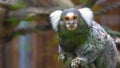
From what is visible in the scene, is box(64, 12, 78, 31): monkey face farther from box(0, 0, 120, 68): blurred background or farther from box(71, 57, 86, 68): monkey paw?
box(0, 0, 120, 68): blurred background

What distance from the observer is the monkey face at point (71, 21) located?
3.64ft

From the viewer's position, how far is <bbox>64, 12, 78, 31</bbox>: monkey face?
1109 millimetres

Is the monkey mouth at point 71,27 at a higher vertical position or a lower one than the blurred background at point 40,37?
lower

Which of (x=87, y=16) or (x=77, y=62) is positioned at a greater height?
(x=87, y=16)

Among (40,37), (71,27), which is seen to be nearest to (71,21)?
(71,27)

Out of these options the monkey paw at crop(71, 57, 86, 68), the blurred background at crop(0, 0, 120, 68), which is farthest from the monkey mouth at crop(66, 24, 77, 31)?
the blurred background at crop(0, 0, 120, 68)

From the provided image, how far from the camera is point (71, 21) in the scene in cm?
112

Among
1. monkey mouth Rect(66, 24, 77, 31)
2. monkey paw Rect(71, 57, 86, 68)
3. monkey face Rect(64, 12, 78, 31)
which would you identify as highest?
monkey face Rect(64, 12, 78, 31)

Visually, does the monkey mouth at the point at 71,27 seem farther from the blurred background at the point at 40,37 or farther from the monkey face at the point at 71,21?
the blurred background at the point at 40,37

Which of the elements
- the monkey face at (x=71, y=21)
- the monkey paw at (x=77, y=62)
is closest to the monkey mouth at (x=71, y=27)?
the monkey face at (x=71, y=21)

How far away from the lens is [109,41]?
4.09ft

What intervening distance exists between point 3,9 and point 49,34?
1.29 meters

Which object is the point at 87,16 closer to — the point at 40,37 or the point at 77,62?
the point at 77,62

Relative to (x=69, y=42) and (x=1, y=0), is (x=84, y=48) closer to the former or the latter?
(x=69, y=42)
